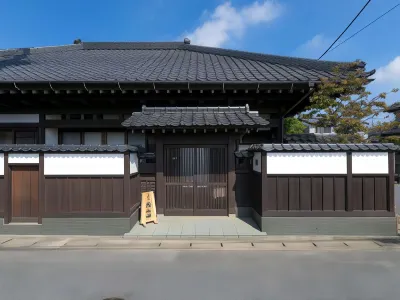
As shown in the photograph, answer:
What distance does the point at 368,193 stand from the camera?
21.4ft

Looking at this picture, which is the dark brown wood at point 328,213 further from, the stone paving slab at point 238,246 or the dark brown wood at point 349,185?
the stone paving slab at point 238,246

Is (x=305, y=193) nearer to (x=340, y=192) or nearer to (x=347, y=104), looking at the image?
(x=340, y=192)

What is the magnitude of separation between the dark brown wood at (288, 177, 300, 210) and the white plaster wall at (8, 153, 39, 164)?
653 cm

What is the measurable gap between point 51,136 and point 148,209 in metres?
4.36

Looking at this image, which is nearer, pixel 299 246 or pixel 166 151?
pixel 299 246

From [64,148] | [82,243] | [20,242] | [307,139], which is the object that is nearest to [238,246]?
[82,243]

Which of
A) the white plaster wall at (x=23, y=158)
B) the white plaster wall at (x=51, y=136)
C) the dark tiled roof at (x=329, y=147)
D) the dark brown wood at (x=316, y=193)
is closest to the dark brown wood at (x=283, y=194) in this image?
the dark brown wood at (x=316, y=193)

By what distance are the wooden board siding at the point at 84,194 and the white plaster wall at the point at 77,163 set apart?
0.59ft

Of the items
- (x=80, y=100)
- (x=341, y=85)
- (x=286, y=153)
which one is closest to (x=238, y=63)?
(x=341, y=85)

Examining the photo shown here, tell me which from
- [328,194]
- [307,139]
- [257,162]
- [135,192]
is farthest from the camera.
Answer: [307,139]

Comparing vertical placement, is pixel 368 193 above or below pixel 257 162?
below

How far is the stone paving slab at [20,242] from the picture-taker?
5.78 m

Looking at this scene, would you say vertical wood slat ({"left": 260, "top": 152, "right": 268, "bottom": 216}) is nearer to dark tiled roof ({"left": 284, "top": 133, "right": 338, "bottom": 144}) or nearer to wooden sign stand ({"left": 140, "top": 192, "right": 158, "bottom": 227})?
dark tiled roof ({"left": 284, "top": 133, "right": 338, "bottom": 144})

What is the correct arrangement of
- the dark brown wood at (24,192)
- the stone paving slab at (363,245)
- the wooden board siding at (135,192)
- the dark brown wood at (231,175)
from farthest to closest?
the dark brown wood at (231,175)
the wooden board siding at (135,192)
the dark brown wood at (24,192)
the stone paving slab at (363,245)
